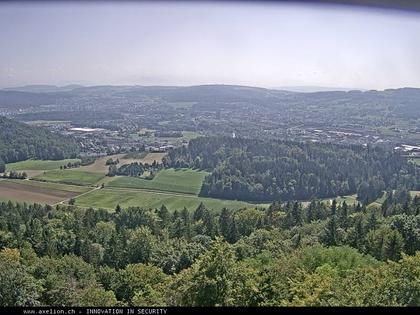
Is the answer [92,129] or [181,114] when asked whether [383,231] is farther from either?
[181,114]

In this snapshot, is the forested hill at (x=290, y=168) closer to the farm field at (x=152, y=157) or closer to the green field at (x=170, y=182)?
the farm field at (x=152, y=157)

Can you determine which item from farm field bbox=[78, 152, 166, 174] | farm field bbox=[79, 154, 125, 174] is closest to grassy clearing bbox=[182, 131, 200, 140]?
farm field bbox=[78, 152, 166, 174]

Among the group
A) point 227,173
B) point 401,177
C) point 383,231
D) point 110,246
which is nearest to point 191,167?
point 227,173

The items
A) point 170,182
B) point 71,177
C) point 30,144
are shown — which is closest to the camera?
point 71,177

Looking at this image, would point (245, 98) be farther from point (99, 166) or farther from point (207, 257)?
point (207, 257)

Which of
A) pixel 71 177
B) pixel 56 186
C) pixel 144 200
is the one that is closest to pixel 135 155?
pixel 71 177

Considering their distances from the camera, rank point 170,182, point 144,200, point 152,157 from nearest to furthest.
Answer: point 144,200 < point 170,182 < point 152,157
